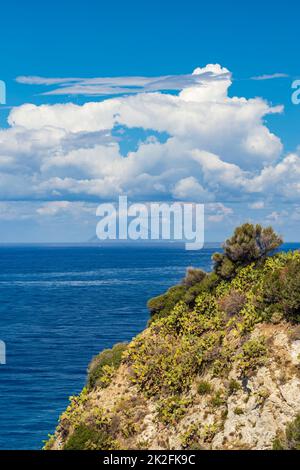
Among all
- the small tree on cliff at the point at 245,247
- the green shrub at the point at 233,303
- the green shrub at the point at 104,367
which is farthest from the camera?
the small tree on cliff at the point at 245,247

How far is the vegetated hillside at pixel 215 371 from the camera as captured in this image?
2262 cm

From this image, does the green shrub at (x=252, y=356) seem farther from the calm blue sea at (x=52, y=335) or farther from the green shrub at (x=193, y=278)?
the calm blue sea at (x=52, y=335)

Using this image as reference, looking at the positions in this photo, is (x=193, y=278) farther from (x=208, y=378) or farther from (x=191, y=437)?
(x=191, y=437)

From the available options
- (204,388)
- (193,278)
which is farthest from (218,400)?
(193,278)

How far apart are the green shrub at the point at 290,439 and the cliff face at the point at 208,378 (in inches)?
3.2

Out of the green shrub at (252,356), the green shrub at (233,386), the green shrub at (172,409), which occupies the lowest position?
the green shrub at (172,409)

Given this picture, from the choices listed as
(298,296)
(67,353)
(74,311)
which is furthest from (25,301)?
(298,296)

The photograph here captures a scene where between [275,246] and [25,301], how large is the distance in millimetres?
104169

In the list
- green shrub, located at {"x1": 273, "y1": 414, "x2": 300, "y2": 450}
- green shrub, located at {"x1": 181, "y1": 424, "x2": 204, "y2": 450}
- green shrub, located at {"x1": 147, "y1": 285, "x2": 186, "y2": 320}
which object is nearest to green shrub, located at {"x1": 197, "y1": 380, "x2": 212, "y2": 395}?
green shrub, located at {"x1": 181, "y1": 424, "x2": 204, "y2": 450}

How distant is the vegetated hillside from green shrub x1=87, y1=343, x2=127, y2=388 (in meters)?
0.06

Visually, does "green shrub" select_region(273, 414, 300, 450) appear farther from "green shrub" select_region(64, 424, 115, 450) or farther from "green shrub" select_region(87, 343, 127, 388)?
"green shrub" select_region(87, 343, 127, 388)

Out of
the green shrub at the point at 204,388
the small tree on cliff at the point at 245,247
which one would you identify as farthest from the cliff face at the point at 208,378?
the small tree on cliff at the point at 245,247

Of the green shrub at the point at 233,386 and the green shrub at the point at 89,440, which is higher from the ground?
the green shrub at the point at 233,386
